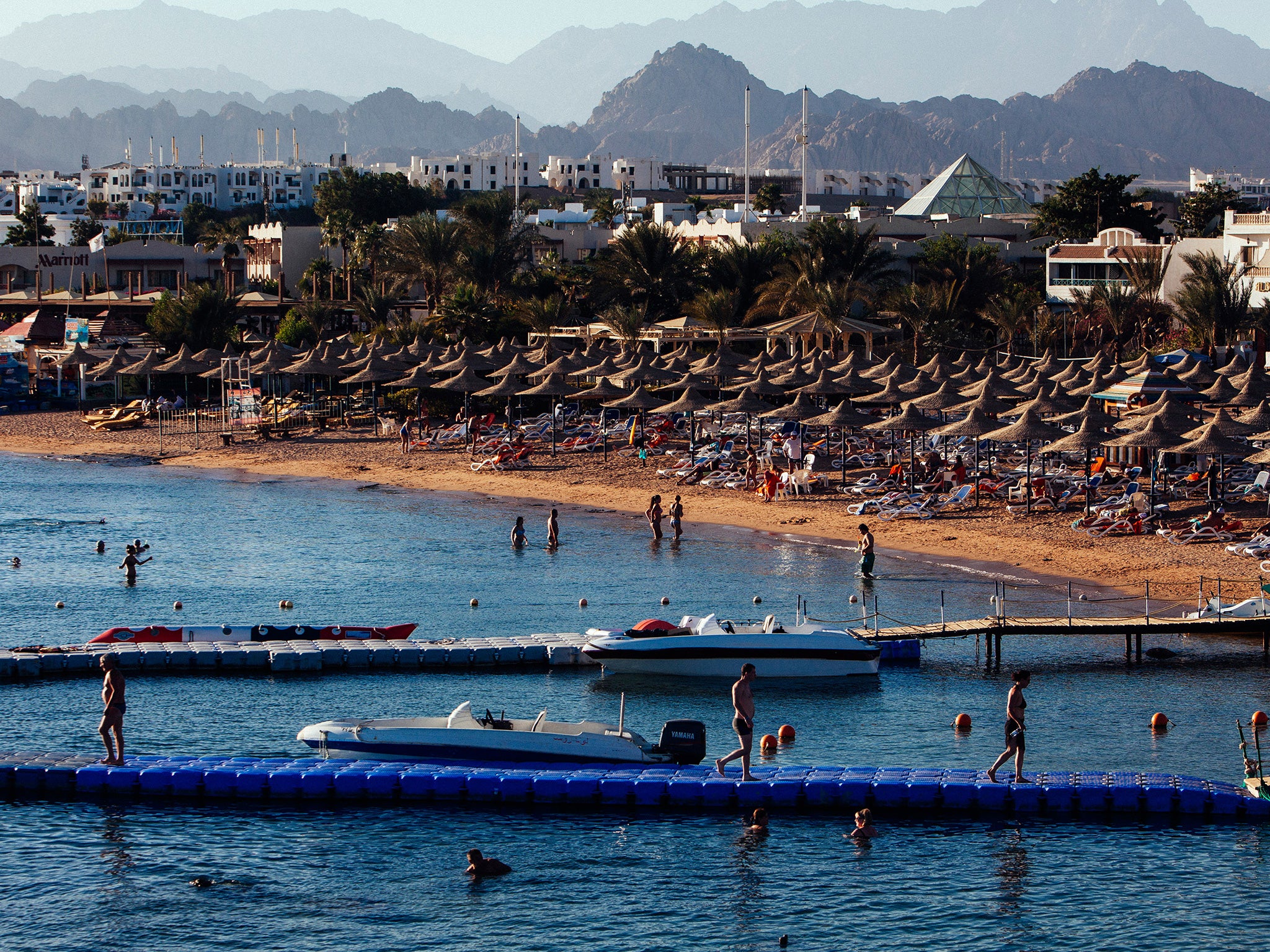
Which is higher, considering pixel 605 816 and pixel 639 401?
pixel 639 401

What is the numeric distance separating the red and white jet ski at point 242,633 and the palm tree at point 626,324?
31999mm

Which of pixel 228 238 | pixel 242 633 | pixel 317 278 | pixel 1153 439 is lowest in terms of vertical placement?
pixel 242 633

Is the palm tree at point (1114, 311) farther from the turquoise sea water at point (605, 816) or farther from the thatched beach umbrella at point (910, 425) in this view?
the turquoise sea water at point (605, 816)

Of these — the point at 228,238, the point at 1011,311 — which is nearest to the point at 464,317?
the point at 1011,311

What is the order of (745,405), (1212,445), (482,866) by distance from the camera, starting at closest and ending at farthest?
(482,866) < (1212,445) < (745,405)

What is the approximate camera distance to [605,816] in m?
19.2

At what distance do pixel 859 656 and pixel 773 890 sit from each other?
7.99 m

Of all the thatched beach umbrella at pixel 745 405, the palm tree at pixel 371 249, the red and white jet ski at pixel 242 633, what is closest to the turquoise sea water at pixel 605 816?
the red and white jet ski at pixel 242 633

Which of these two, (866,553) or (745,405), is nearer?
(866,553)

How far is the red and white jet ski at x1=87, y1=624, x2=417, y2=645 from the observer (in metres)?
26.7

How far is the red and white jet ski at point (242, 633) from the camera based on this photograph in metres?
26.7

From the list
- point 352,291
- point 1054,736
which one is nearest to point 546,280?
point 352,291

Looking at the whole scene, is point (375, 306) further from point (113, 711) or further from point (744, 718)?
point (744, 718)

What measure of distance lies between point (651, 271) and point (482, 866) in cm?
4960
